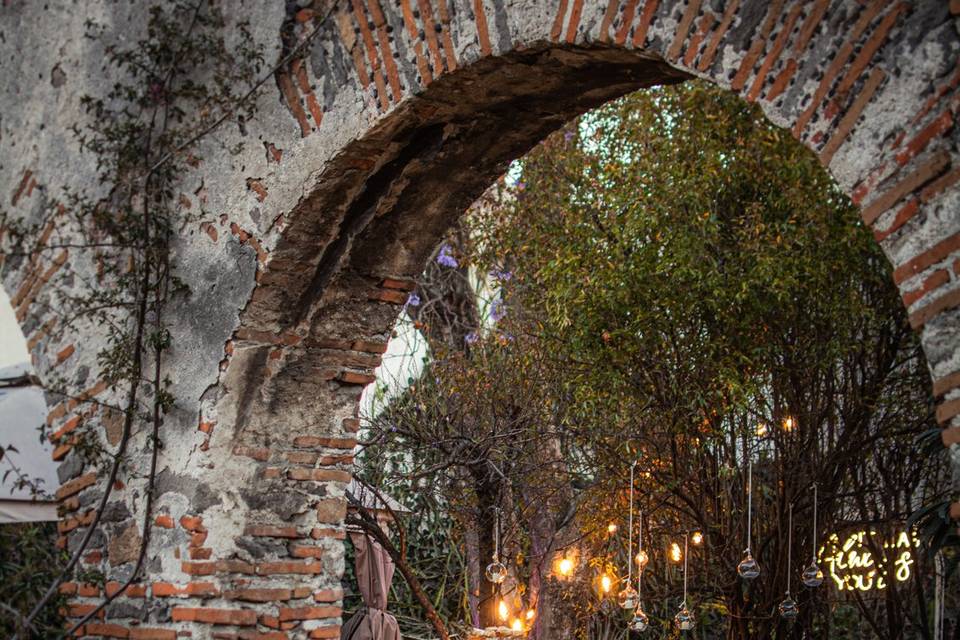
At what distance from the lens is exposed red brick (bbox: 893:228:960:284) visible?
7.98 feet

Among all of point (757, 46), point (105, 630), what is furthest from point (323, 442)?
point (757, 46)

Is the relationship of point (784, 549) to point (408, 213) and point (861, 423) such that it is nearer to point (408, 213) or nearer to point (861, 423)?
point (861, 423)

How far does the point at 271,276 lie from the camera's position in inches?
172

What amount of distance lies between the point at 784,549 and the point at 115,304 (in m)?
4.76

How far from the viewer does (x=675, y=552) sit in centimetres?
801

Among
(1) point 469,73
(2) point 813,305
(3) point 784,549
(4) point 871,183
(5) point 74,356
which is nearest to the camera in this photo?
(4) point 871,183

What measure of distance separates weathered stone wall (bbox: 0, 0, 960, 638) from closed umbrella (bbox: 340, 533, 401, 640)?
9.44 ft

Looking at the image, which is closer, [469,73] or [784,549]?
[469,73]

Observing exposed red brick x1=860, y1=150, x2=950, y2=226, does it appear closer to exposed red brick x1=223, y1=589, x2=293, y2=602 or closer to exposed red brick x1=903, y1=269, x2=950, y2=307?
exposed red brick x1=903, y1=269, x2=950, y2=307

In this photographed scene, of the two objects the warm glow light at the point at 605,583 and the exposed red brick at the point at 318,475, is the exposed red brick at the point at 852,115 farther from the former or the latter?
the warm glow light at the point at 605,583

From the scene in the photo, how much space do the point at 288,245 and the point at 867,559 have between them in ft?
19.5

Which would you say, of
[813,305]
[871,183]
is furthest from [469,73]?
[813,305]

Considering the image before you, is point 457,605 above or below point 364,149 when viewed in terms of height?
below

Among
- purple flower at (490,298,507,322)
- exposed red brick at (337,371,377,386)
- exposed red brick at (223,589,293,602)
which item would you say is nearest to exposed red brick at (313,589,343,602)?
exposed red brick at (223,589,293,602)
